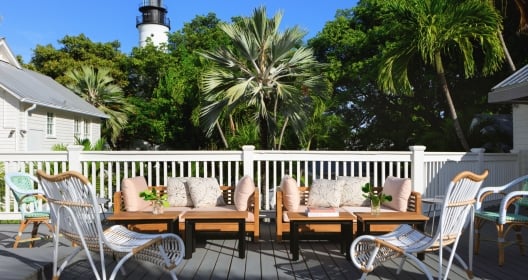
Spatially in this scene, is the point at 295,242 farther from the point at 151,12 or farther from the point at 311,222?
the point at 151,12

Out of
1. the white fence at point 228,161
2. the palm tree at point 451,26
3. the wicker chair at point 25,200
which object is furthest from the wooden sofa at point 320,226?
the palm tree at point 451,26

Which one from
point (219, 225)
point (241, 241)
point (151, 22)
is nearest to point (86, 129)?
point (219, 225)

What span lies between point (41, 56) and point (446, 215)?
25691mm

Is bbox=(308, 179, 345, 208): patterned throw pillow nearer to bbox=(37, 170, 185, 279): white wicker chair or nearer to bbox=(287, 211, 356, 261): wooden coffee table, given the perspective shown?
bbox=(287, 211, 356, 261): wooden coffee table

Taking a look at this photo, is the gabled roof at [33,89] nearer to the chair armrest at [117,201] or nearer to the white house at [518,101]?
the chair armrest at [117,201]

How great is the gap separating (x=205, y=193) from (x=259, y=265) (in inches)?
66.6

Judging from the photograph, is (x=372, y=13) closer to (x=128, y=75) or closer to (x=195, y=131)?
(x=195, y=131)

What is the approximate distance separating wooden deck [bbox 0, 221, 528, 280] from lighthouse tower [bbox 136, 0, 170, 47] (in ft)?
116

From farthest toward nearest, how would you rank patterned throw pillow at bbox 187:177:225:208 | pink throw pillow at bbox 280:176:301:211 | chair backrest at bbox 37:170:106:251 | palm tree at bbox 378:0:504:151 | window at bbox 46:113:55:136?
window at bbox 46:113:55:136
palm tree at bbox 378:0:504:151
patterned throw pillow at bbox 187:177:225:208
pink throw pillow at bbox 280:176:301:211
chair backrest at bbox 37:170:106:251

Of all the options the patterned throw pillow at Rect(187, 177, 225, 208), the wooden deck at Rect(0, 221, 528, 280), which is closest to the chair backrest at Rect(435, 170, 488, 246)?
the wooden deck at Rect(0, 221, 528, 280)

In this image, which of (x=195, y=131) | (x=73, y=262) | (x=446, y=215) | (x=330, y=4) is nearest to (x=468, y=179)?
(x=446, y=215)

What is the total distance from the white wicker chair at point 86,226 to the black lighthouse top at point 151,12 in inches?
1466

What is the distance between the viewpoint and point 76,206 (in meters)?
3.39

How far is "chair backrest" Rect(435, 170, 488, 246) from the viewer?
3416 millimetres
